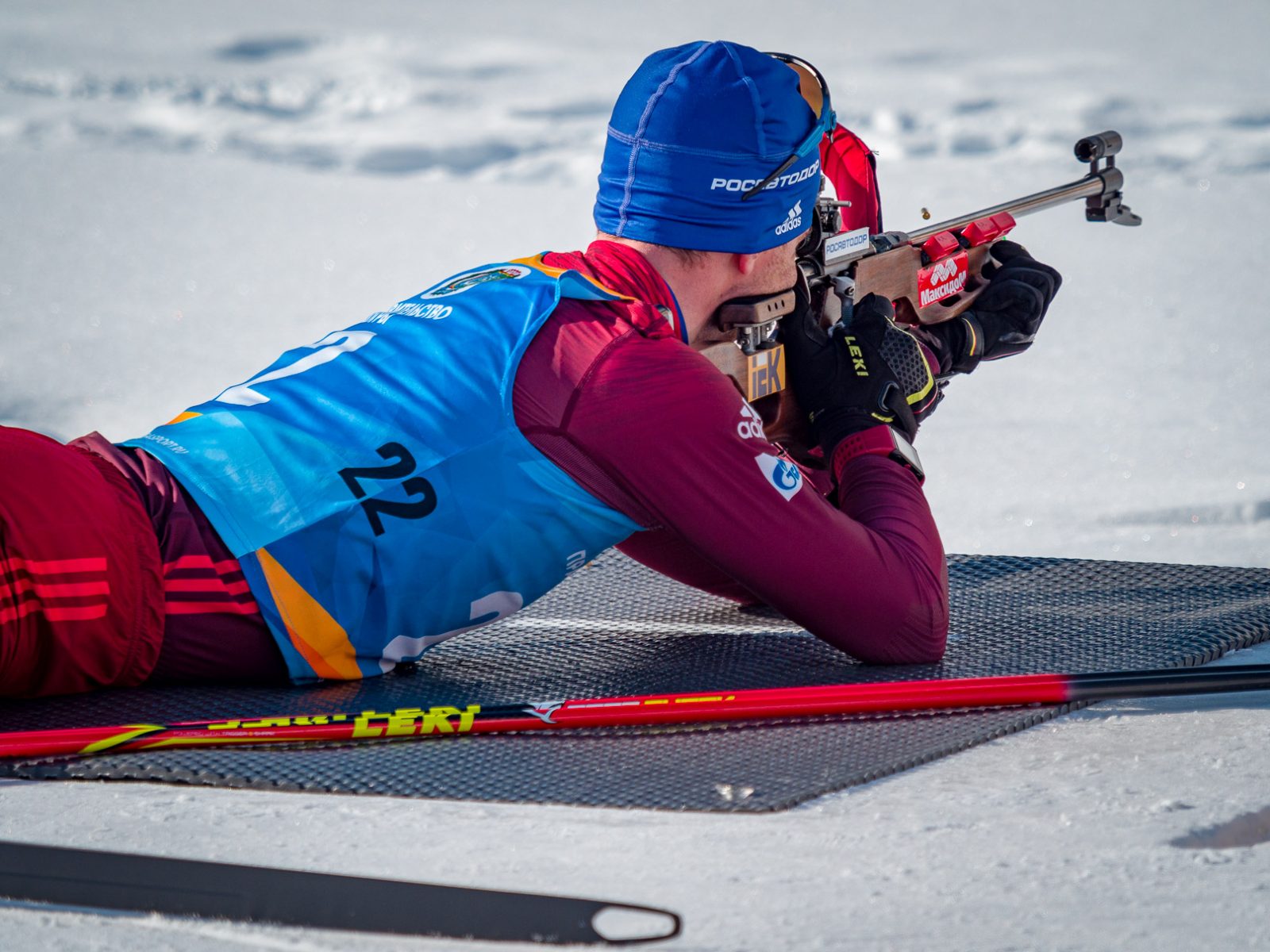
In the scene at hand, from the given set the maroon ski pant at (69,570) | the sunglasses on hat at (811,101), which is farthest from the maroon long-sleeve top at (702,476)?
the maroon ski pant at (69,570)

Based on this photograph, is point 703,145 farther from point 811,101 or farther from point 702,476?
point 702,476

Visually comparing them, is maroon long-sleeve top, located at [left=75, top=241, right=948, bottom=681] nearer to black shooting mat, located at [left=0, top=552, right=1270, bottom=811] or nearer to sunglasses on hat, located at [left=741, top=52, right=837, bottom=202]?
black shooting mat, located at [left=0, top=552, right=1270, bottom=811]

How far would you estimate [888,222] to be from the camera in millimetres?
6492

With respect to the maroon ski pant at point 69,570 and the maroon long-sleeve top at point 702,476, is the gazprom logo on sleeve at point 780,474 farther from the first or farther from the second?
the maroon ski pant at point 69,570

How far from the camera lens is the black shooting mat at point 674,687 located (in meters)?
1.75

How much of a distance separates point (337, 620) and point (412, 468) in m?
0.23

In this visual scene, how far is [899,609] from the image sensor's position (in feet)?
6.73

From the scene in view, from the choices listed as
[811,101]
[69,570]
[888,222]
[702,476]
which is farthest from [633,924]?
A: [888,222]

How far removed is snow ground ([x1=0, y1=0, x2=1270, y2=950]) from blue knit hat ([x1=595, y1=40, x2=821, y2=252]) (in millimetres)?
842

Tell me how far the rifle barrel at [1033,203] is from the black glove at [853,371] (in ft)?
1.37

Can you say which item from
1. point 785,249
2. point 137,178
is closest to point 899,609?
point 785,249

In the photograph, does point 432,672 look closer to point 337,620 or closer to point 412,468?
point 337,620

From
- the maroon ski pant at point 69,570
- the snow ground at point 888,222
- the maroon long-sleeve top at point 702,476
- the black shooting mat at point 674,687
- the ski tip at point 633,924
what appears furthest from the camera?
the maroon long-sleeve top at point 702,476

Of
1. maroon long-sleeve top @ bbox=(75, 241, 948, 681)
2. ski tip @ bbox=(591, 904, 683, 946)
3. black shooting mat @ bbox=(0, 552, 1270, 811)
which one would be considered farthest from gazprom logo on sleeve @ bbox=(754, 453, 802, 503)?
ski tip @ bbox=(591, 904, 683, 946)
